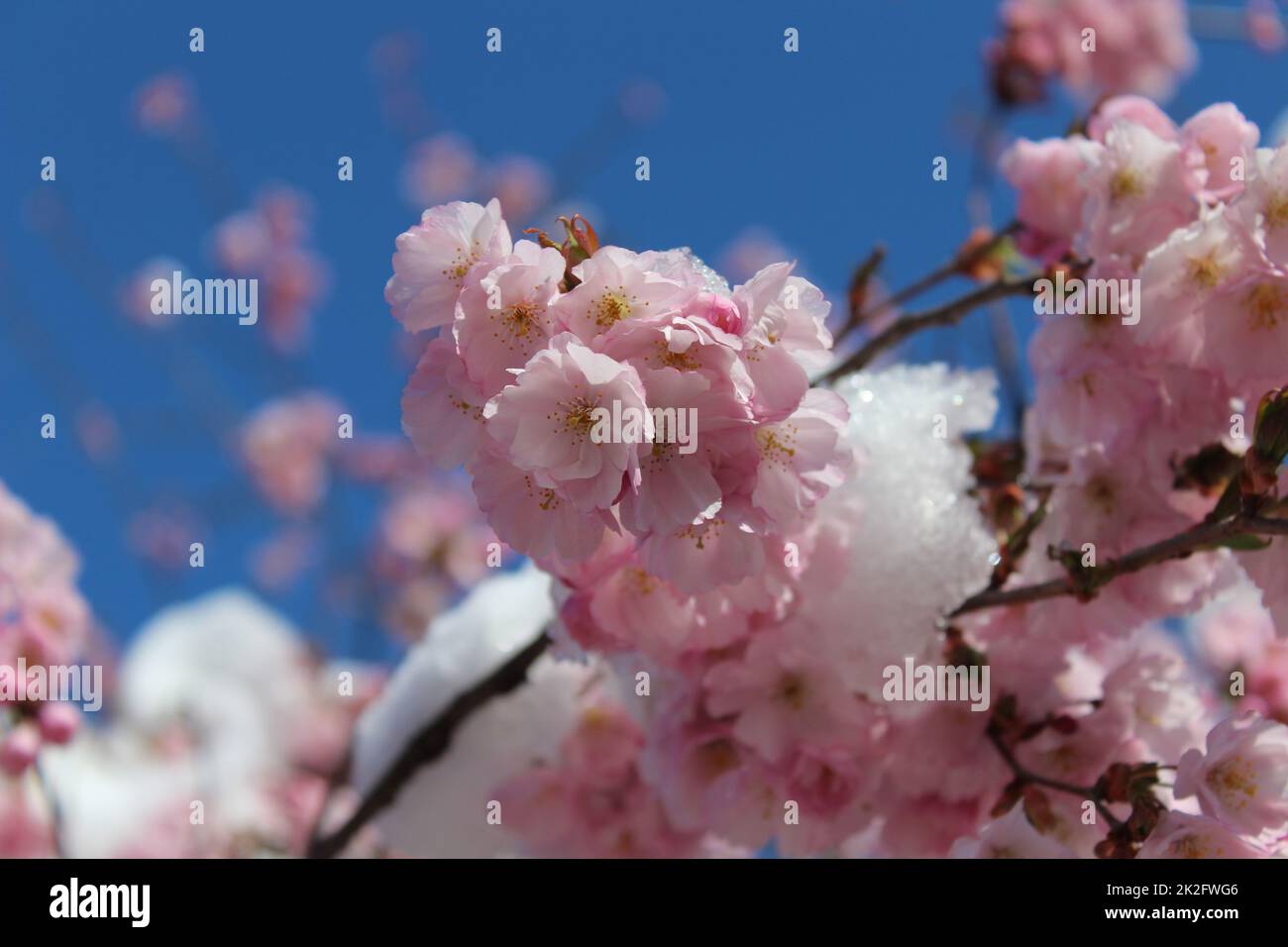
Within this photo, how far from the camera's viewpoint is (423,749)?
128cm

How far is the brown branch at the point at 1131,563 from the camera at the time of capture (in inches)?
32.7

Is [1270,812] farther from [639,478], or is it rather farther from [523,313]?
[523,313]

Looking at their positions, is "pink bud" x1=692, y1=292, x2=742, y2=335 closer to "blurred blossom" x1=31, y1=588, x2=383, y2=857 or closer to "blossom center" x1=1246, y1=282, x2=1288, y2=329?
"blossom center" x1=1246, y1=282, x2=1288, y2=329

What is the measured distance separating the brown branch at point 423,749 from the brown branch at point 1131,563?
0.48 meters

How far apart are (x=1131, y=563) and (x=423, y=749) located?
2.61ft

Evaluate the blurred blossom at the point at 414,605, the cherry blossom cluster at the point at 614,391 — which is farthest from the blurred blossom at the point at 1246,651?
the blurred blossom at the point at 414,605

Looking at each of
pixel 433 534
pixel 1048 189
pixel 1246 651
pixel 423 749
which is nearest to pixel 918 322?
pixel 1048 189

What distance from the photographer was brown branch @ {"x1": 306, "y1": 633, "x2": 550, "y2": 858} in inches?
47.1

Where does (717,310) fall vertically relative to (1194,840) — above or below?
above

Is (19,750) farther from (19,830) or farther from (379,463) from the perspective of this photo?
(379,463)

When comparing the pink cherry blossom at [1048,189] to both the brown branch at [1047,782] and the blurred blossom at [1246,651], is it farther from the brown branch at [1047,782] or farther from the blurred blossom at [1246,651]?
the blurred blossom at [1246,651]

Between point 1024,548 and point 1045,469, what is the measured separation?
12 cm
